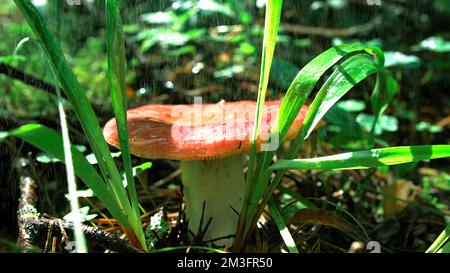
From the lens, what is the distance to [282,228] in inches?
48.9

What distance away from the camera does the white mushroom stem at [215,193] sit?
148 centimetres

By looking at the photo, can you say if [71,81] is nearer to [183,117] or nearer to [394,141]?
[183,117]

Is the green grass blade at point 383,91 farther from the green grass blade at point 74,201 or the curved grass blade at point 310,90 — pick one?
the green grass blade at point 74,201

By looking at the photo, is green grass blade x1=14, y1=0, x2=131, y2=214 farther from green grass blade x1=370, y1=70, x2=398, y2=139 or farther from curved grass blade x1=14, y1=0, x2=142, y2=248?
green grass blade x1=370, y1=70, x2=398, y2=139

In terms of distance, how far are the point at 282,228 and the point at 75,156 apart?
1.77 feet

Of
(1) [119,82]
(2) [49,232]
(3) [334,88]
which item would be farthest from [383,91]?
(2) [49,232]

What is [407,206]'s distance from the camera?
1.85 metres

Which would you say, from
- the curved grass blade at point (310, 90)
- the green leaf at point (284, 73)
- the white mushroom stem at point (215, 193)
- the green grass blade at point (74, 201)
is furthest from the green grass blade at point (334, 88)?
the green leaf at point (284, 73)

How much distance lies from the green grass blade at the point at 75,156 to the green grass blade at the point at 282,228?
1.24ft

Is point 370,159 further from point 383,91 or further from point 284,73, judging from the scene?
point 284,73

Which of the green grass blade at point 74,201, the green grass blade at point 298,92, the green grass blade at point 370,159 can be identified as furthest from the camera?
the green grass blade at point 298,92

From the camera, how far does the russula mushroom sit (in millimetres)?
1228
